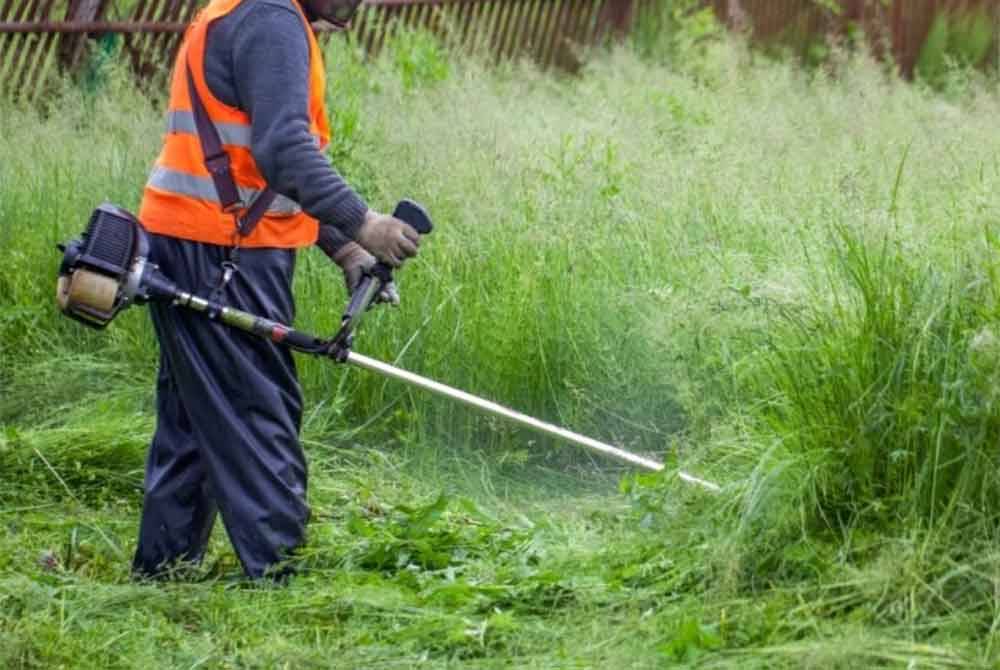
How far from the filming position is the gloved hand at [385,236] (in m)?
5.02

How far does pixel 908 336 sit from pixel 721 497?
591 millimetres

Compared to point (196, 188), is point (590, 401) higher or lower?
lower

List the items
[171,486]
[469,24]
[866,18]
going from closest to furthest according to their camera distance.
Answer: [171,486] → [469,24] → [866,18]

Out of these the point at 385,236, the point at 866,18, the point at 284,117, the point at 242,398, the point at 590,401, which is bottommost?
the point at 590,401

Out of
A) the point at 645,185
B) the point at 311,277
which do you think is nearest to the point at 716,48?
the point at 645,185

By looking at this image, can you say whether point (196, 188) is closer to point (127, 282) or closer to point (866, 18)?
point (127, 282)

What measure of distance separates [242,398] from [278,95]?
81 centimetres

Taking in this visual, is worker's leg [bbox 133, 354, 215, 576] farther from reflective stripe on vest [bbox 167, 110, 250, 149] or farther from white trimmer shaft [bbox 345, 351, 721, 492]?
reflective stripe on vest [bbox 167, 110, 250, 149]

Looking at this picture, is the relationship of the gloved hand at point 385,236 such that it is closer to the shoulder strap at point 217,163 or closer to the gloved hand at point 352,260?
the shoulder strap at point 217,163

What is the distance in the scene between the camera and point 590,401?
22.2 ft

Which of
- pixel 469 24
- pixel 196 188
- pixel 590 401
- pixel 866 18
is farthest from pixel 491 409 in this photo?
pixel 866 18

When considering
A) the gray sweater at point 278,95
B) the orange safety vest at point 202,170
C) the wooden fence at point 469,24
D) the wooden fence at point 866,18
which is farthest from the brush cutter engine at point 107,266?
the wooden fence at point 866,18

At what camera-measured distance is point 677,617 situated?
4465mm

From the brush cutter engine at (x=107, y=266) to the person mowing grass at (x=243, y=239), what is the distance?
0.39 feet
